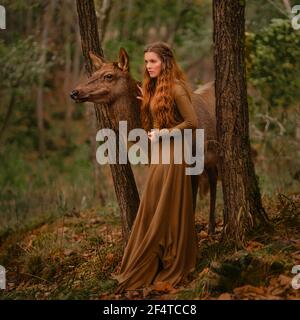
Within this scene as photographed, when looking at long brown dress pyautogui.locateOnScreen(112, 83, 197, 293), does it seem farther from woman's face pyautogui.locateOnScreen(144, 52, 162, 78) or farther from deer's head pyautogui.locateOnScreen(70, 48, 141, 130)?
deer's head pyautogui.locateOnScreen(70, 48, 141, 130)

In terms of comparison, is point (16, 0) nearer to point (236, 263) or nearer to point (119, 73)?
point (119, 73)

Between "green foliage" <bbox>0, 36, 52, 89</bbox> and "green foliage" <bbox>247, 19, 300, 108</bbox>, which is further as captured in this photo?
"green foliage" <bbox>0, 36, 52, 89</bbox>

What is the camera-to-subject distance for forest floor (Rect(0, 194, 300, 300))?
6.50 metres

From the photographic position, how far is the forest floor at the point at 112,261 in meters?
6.50

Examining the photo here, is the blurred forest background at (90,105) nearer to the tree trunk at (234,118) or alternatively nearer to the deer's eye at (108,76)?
the tree trunk at (234,118)

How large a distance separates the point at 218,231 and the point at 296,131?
4902 mm

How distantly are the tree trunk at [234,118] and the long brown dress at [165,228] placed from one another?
641 mm

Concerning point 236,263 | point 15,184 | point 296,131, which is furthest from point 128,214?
point 15,184

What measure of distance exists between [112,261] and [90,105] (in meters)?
5.03

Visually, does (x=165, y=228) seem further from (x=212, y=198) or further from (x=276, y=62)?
(x=276, y=62)

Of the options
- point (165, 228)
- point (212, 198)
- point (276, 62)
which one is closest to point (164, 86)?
point (165, 228)

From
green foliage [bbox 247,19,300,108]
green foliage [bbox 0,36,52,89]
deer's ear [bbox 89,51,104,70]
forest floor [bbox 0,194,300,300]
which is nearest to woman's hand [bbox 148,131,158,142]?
deer's ear [bbox 89,51,104,70]

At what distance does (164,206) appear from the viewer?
698cm

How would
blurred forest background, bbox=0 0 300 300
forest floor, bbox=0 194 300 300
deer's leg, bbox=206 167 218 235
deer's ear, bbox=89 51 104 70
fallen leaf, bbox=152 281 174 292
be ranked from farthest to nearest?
blurred forest background, bbox=0 0 300 300 → deer's leg, bbox=206 167 218 235 → deer's ear, bbox=89 51 104 70 → fallen leaf, bbox=152 281 174 292 → forest floor, bbox=0 194 300 300
